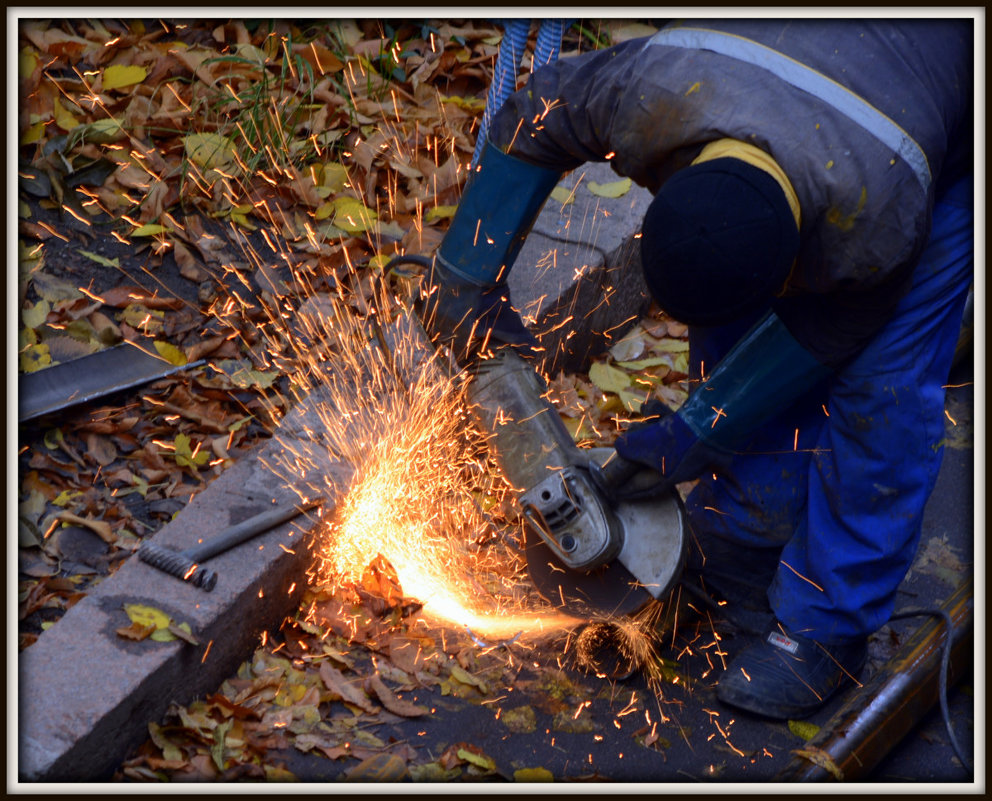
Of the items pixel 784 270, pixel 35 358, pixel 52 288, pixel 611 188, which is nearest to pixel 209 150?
pixel 52 288

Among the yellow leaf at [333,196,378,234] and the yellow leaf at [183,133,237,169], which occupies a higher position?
the yellow leaf at [183,133,237,169]

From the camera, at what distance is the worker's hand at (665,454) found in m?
2.77

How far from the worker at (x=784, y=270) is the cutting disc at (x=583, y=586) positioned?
0.31m

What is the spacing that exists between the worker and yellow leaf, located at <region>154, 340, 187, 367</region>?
1138 mm

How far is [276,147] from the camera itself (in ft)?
13.8

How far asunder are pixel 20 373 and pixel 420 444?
4.18 feet

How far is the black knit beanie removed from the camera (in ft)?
6.88

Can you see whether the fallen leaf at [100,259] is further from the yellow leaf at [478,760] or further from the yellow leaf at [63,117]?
the yellow leaf at [478,760]

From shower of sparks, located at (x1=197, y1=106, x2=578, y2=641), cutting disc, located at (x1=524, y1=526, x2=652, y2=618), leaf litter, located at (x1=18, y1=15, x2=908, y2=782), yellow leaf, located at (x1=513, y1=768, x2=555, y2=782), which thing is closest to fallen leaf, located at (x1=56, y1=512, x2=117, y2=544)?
leaf litter, located at (x1=18, y1=15, x2=908, y2=782)

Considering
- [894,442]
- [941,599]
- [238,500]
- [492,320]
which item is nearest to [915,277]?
[894,442]

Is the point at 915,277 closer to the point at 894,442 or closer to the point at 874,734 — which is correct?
the point at 894,442

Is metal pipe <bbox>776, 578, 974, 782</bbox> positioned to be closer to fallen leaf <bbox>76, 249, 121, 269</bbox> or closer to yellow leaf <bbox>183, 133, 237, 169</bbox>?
fallen leaf <bbox>76, 249, 121, 269</bbox>

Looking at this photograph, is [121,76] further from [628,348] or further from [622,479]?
[622,479]

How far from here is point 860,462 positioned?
2742 millimetres
